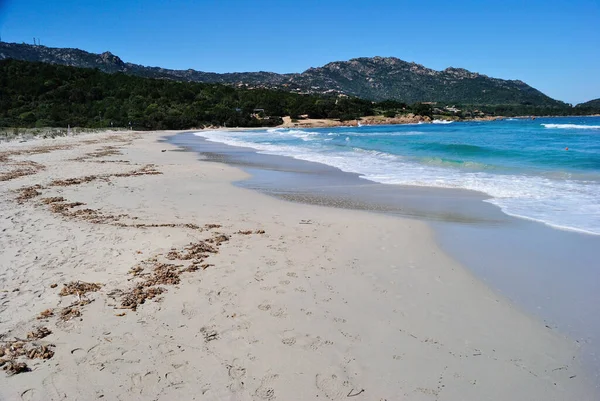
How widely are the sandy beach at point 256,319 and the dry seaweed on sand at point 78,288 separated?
19 millimetres

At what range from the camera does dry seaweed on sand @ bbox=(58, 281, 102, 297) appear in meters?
4.10

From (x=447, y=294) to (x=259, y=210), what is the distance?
471 centimetres

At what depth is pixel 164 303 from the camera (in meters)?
3.98

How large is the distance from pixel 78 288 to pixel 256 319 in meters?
2.06

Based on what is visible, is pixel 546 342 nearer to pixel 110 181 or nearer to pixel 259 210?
pixel 259 210

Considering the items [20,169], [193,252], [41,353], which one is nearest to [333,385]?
[41,353]

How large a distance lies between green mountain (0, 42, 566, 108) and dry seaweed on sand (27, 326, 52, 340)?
133 metres

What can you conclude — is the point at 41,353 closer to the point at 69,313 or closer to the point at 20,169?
the point at 69,313

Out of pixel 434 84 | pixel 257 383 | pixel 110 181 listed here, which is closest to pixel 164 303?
pixel 257 383

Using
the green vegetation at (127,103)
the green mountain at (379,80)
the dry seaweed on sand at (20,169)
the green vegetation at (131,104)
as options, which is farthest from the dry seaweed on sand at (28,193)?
the green mountain at (379,80)

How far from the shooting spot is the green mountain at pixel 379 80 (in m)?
137

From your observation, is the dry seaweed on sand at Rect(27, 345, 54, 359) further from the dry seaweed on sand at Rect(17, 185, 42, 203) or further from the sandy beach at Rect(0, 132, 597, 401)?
the dry seaweed on sand at Rect(17, 185, 42, 203)

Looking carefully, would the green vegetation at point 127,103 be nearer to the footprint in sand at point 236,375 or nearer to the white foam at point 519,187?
the white foam at point 519,187

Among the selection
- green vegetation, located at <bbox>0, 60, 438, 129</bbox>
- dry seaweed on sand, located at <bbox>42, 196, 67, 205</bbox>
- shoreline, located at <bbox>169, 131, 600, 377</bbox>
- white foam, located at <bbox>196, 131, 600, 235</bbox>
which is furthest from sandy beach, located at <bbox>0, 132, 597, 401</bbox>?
green vegetation, located at <bbox>0, 60, 438, 129</bbox>
